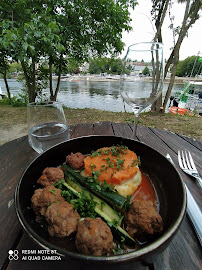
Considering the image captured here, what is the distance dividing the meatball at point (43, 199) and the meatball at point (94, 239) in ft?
0.58

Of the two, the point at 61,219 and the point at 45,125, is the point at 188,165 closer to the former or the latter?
the point at 61,219

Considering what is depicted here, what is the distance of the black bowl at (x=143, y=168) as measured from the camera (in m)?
0.45

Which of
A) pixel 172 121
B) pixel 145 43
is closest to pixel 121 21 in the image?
pixel 172 121

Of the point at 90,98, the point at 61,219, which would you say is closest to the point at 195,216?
the point at 61,219

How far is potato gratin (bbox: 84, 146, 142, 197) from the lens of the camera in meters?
0.88

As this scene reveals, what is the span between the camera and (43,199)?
673 millimetres

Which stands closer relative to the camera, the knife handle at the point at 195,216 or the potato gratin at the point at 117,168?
the knife handle at the point at 195,216

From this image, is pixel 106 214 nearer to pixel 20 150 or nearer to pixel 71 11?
pixel 20 150

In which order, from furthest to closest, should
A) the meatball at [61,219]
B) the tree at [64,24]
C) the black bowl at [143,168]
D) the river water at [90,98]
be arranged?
the river water at [90,98] → the tree at [64,24] → the meatball at [61,219] → the black bowl at [143,168]

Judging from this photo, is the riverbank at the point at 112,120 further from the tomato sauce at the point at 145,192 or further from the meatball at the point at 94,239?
the meatball at the point at 94,239

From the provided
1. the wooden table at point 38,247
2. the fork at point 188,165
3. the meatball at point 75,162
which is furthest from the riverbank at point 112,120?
the meatball at point 75,162

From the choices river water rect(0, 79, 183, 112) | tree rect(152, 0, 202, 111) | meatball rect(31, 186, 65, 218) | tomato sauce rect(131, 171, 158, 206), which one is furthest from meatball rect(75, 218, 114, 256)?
river water rect(0, 79, 183, 112)

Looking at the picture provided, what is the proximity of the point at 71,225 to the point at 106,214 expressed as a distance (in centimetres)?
17

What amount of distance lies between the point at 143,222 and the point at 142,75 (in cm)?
111
